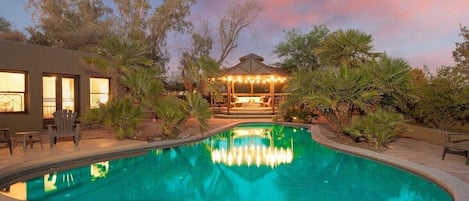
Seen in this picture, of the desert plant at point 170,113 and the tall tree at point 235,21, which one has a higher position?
the tall tree at point 235,21

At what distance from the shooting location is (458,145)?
24.0 feet

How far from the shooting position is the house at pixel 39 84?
1134 cm

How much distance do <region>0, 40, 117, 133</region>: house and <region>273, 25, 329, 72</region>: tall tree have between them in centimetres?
1532

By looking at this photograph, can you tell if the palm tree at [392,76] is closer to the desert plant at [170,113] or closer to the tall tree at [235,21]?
the desert plant at [170,113]

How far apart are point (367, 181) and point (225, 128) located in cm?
954

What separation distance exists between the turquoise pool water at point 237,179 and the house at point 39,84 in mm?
4950

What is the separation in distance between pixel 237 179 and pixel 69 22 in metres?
22.7

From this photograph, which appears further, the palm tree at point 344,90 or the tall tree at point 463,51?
the tall tree at point 463,51

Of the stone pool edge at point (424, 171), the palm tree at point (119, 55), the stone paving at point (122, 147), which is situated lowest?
the stone pool edge at point (424, 171)

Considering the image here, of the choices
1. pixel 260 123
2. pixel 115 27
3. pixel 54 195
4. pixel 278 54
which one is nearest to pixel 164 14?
pixel 115 27

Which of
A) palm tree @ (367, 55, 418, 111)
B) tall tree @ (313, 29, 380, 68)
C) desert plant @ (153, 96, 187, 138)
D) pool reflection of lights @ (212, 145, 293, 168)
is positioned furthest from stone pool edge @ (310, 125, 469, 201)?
desert plant @ (153, 96, 187, 138)

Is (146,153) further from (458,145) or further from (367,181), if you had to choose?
(458,145)

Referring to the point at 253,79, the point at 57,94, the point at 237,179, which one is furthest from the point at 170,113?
the point at 253,79

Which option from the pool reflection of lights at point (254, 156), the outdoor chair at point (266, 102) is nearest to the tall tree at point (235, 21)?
the outdoor chair at point (266, 102)
